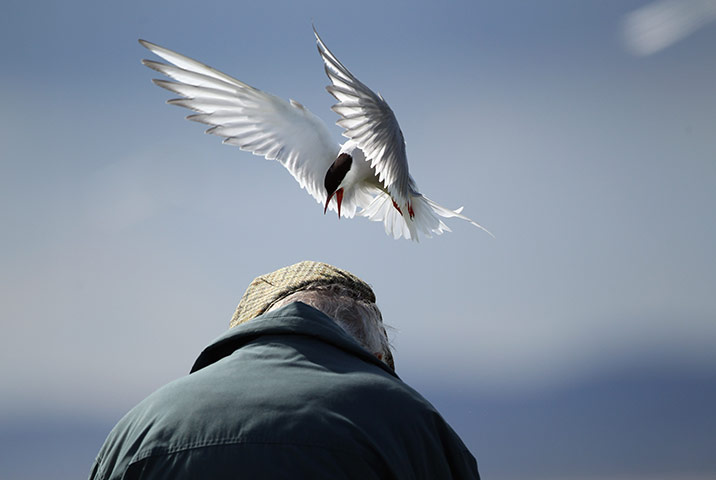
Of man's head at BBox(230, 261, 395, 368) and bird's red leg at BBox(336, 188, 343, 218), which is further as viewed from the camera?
bird's red leg at BBox(336, 188, 343, 218)

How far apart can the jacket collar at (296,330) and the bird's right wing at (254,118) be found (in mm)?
1801

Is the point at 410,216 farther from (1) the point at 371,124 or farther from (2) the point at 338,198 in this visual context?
(1) the point at 371,124

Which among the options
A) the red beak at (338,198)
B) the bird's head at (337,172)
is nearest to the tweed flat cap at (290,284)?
the bird's head at (337,172)

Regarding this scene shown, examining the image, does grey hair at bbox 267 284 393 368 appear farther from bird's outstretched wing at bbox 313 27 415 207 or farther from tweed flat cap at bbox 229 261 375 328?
bird's outstretched wing at bbox 313 27 415 207

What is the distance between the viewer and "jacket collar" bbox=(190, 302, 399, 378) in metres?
1.13

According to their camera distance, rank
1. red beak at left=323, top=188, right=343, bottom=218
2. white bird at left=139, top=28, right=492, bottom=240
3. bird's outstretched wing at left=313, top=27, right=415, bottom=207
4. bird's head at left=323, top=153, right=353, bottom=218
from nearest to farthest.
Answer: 1. bird's outstretched wing at left=313, top=27, right=415, bottom=207
2. white bird at left=139, top=28, right=492, bottom=240
3. bird's head at left=323, top=153, right=353, bottom=218
4. red beak at left=323, top=188, right=343, bottom=218

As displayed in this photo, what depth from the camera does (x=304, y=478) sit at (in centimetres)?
95

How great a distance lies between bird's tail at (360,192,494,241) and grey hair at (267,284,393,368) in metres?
2.60

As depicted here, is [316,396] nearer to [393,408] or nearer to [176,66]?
[393,408]

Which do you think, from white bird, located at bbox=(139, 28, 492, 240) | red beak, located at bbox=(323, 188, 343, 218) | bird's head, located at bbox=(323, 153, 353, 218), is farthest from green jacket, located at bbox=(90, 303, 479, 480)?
red beak, located at bbox=(323, 188, 343, 218)

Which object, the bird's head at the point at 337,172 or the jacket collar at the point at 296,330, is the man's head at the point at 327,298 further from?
the bird's head at the point at 337,172

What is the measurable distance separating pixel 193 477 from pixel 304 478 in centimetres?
16

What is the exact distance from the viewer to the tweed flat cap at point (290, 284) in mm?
1425

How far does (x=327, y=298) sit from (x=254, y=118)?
2386 mm
